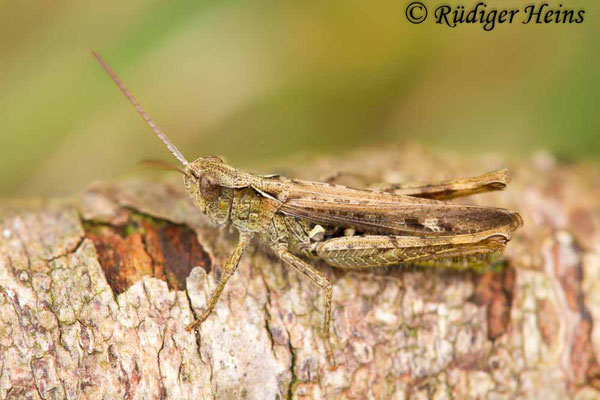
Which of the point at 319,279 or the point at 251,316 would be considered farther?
the point at 319,279

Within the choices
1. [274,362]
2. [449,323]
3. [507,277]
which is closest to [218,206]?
[274,362]

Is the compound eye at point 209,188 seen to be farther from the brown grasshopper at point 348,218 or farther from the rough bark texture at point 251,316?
the rough bark texture at point 251,316

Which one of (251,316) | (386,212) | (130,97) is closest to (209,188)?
(130,97)

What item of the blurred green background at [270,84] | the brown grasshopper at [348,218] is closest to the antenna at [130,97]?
the brown grasshopper at [348,218]

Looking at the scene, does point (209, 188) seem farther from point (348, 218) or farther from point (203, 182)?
point (348, 218)

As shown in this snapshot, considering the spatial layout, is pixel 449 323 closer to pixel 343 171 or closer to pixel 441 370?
pixel 441 370

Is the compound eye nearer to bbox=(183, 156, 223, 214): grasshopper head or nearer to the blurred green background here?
bbox=(183, 156, 223, 214): grasshopper head

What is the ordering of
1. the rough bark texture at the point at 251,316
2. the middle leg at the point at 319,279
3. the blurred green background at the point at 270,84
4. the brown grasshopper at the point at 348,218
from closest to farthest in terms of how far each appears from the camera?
the rough bark texture at the point at 251,316 → the middle leg at the point at 319,279 → the brown grasshopper at the point at 348,218 → the blurred green background at the point at 270,84
